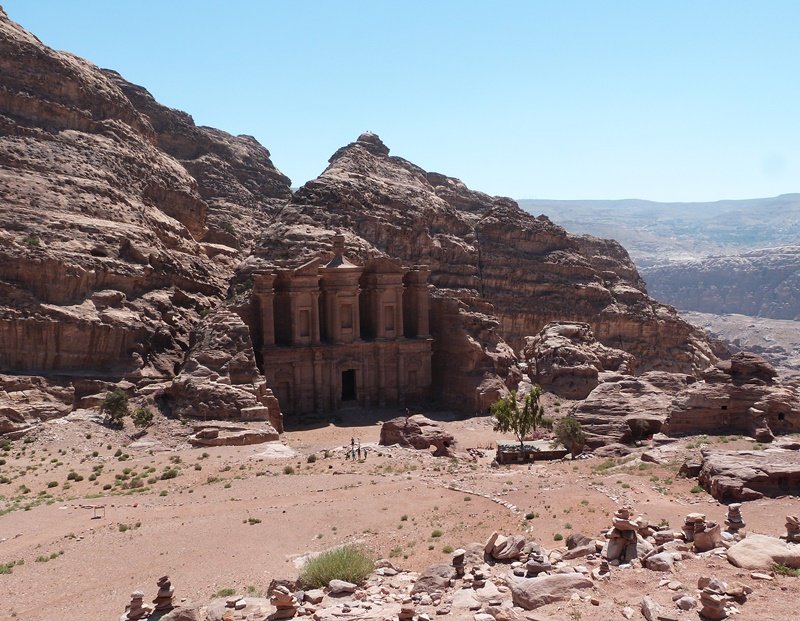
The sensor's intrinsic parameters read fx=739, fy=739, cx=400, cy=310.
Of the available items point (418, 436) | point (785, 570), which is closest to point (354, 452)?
point (418, 436)

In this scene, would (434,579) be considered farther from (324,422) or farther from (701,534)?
(324,422)

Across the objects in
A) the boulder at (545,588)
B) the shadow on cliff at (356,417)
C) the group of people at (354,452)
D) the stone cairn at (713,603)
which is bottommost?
the shadow on cliff at (356,417)

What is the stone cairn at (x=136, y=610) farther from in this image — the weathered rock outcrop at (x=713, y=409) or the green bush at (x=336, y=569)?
the weathered rock outcrop at (x=713, y=409)

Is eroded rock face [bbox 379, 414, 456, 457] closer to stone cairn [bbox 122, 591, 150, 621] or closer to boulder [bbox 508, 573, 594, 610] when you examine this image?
stone cairn [bbox 122, 591, 150, 621]

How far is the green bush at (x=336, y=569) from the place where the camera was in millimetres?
17844

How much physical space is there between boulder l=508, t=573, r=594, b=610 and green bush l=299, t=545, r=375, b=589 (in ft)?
14.3

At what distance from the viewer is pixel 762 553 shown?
52.2 ft

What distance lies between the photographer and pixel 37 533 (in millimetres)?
24641

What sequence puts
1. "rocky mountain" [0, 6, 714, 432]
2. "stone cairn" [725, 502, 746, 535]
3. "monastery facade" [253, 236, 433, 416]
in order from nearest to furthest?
"stone cairn" [725, 502, 746, 535]
"rocky mountain" [0, 6, 714, 432]
"monastery facade" [253, 236, 433, 416]

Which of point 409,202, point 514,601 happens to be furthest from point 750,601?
point 409,202

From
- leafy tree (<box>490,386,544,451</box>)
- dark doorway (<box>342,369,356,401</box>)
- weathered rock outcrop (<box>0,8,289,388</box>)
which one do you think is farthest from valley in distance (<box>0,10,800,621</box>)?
dark doorway (<box>342,369,356,401</box>)

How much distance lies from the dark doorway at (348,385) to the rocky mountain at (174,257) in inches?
278

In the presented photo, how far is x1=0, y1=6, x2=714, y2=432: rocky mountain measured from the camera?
4178 cm

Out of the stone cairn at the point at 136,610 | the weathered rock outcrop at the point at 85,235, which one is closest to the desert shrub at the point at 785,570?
the stone cairn at the point at 136,610
